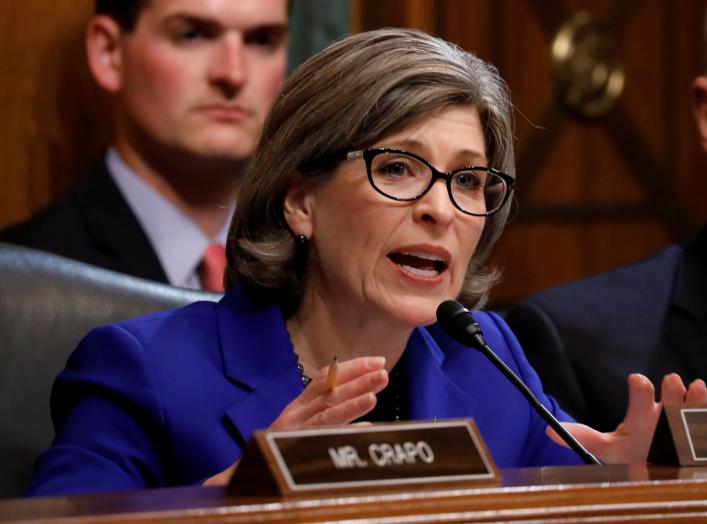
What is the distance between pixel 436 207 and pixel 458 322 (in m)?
0.21

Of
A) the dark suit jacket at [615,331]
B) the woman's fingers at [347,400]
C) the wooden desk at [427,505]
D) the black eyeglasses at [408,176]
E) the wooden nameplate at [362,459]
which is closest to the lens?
the wooden desk at [427,505]

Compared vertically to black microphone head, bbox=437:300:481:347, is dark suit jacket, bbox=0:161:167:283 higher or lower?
lower

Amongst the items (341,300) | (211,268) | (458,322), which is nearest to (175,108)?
(211,268)

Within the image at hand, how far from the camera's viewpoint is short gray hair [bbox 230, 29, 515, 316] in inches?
76.9

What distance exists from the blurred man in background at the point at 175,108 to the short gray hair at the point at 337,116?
3.46 feet

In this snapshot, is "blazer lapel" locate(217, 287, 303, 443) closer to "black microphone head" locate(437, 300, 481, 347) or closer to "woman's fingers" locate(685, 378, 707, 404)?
"black microphone head" locate(437, 300, 481, 347)

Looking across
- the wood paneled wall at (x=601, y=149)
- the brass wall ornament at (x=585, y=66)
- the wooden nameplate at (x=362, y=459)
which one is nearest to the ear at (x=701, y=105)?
the wooden nameplate at (x=362, y=459)

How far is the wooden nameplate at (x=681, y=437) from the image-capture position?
60.2 inches

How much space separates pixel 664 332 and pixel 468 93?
0.80 meters

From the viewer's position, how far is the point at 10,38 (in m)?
3.31

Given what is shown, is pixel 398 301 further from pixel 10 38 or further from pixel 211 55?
pixel 10 38

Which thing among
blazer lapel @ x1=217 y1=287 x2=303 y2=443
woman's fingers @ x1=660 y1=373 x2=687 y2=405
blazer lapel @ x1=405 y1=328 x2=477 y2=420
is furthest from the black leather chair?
woman's fingers @ x1=660 y1=373 x2=687 y2=405

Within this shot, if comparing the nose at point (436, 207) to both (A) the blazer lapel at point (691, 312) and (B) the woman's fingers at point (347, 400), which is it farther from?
(A) the blazer lapel at point (691, 312)

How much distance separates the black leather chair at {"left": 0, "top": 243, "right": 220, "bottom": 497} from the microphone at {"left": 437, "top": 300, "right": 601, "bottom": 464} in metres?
0.59
